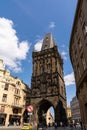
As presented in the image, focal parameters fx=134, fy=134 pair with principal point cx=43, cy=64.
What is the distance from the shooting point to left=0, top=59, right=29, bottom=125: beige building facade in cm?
3647

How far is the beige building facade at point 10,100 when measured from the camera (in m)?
36.5

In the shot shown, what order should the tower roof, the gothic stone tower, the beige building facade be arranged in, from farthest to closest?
the tower roof
the gothic stone tower
the beige building facade

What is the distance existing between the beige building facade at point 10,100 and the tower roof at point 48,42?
67.4 feet

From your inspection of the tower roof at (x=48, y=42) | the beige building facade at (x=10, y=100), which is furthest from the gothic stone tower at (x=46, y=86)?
the beige building facade at (x=10, y=100)

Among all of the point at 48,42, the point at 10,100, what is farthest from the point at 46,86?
the point at 48,42

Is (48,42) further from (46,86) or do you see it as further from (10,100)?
(10,100)

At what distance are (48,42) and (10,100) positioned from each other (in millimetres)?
31903

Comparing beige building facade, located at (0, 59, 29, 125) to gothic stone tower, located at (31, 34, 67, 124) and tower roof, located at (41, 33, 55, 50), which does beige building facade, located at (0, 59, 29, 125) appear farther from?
tower roof, located at (41, 33, 55, 50)

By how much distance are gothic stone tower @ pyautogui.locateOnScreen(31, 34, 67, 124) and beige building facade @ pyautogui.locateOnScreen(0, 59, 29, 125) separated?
4563mm

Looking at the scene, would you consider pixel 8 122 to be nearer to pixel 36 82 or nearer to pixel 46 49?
pixel 36 82

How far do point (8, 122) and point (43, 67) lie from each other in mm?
23060

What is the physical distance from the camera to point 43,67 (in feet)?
167

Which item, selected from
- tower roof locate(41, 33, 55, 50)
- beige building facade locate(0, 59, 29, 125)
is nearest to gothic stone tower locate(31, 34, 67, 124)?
tower roof locate(41, 33, 55, 50)

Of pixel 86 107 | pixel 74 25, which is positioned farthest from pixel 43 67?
pixel 86 107
